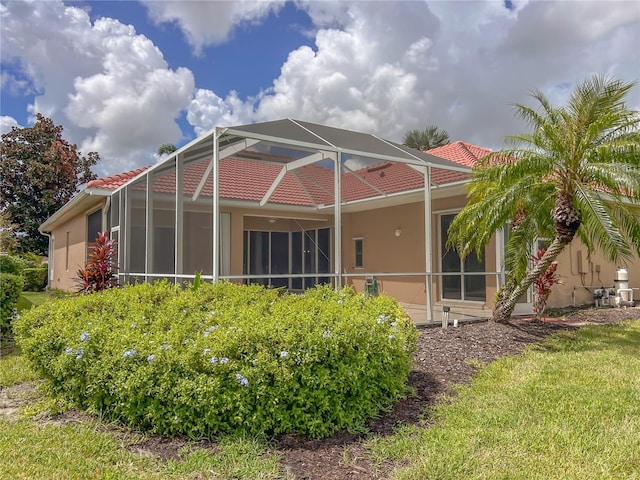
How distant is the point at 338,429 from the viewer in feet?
12.0

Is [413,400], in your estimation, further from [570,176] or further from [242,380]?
[570,176]

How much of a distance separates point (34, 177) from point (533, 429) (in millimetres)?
30709

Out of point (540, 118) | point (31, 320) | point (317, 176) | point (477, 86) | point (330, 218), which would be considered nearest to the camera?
point (31, 320)

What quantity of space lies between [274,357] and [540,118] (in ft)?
20.3

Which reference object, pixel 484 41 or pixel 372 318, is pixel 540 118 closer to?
pixel 484 41

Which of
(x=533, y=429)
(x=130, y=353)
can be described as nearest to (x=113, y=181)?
(x=130, y=353)

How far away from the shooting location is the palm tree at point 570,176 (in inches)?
262

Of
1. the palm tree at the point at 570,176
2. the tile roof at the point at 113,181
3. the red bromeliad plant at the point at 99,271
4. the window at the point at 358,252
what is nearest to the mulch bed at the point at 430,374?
the palm tree at the point at 570,176

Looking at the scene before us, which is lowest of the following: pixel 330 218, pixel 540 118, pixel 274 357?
pixel 274 357

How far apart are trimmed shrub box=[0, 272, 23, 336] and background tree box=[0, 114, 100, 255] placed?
2202 cm

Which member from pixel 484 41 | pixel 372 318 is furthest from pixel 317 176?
pixel 372 318

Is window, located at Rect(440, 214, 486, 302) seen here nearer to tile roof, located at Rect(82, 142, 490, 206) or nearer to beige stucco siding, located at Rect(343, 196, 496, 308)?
beige stucco siding, located at Rect(343, 196, 496, 308)

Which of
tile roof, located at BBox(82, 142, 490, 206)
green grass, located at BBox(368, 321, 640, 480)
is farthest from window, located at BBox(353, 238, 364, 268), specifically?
green grass, located at BBox(368, 321, 640, 480)

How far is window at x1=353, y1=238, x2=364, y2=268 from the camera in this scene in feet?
47.5
